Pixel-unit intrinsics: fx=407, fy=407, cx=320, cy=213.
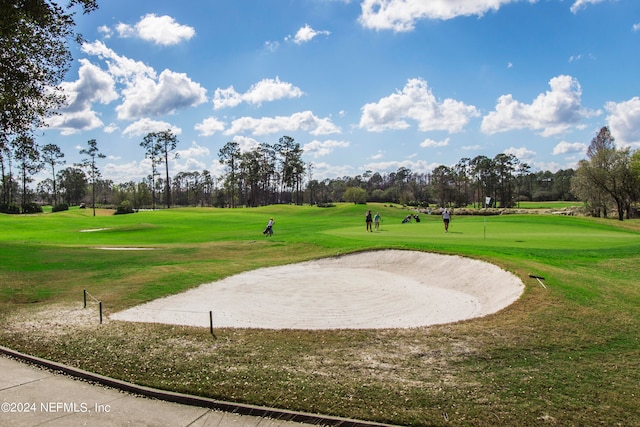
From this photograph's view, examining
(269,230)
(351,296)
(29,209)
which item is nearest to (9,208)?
(29,209)

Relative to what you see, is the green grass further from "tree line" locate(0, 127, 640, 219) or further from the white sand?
"tree line" locate(0, 127, 640, 219)

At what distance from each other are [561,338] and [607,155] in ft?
244

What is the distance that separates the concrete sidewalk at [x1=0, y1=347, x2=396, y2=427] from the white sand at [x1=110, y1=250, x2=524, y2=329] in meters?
4.85

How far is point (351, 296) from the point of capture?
1744cm

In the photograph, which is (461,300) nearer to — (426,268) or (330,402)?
(426,268)

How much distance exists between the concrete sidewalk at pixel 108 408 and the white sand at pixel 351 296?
4846 mm

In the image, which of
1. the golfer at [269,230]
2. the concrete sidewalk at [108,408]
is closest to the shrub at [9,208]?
the golfer at [269,230]

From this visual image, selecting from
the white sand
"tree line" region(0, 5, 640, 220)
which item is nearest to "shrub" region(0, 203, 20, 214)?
"tree line" region(0, 5, 640, 220)

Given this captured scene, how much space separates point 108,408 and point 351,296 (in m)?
11.5

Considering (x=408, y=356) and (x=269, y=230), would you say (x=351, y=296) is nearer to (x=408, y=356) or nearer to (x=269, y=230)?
(x=408, y=356)

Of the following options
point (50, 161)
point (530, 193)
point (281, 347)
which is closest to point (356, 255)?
point (281, 347)

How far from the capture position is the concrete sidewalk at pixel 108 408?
21.5 ft

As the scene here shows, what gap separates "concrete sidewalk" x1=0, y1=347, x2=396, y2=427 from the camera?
6566mm

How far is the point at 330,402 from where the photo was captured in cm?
693
